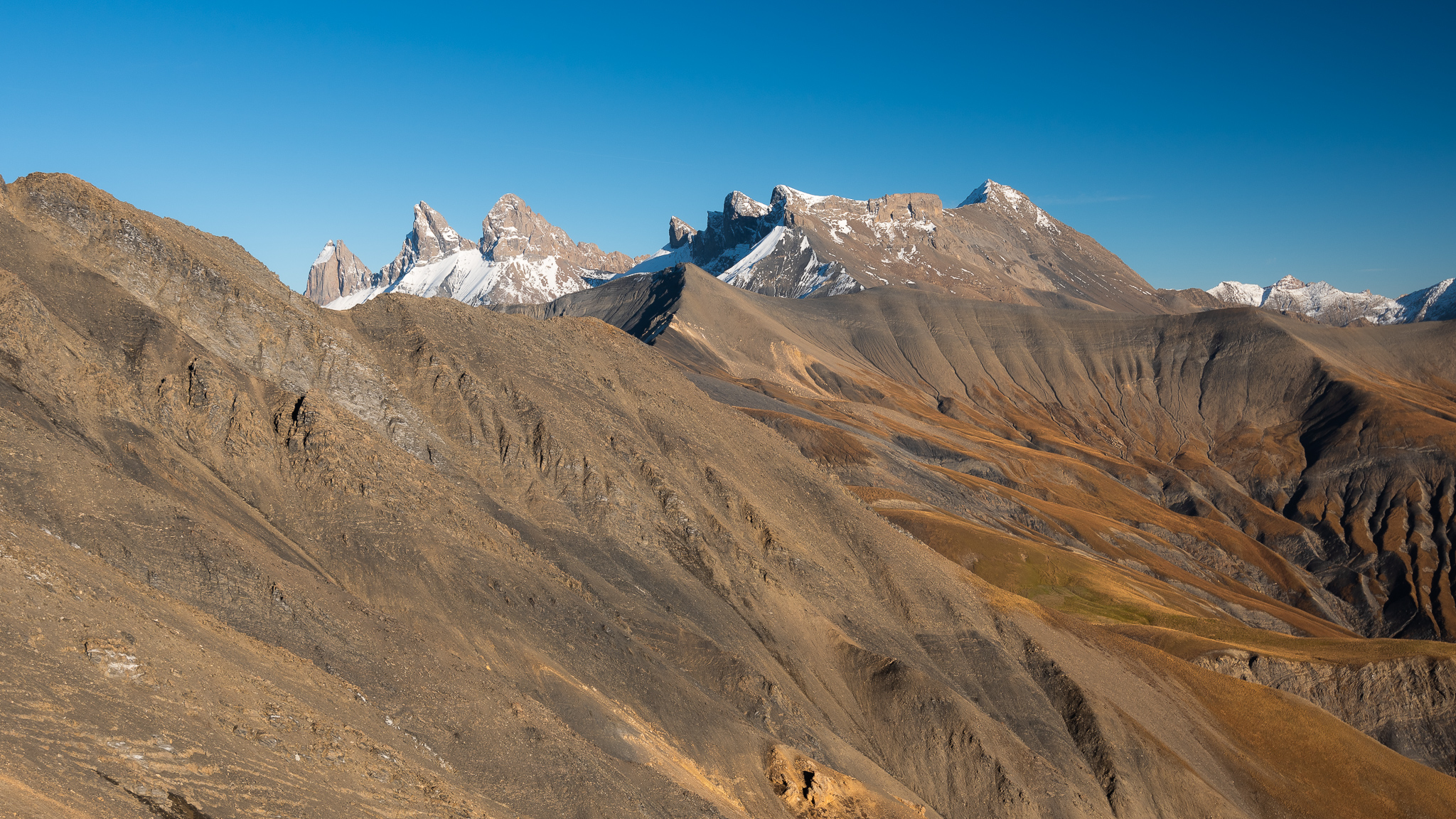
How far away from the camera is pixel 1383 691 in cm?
6700

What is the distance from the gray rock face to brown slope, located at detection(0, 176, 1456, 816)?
6.85 meters

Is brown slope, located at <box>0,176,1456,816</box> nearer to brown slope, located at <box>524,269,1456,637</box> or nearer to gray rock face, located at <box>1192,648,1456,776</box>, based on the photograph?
gray rock face, located at <box>1192,648,1456,776</box>

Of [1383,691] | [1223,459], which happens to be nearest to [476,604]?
[1383,691]

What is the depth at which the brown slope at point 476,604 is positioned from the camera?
2361 cm

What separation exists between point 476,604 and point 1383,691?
6528cm

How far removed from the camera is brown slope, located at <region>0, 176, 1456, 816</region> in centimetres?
2361

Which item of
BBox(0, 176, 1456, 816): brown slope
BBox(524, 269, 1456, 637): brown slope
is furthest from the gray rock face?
BBox(524, 269, 1456, 637): brown slope

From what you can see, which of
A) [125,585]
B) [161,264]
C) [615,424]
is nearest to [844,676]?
[615,424]

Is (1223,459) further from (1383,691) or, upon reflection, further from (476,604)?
(476,604)

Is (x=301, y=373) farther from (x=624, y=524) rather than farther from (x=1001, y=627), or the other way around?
(x=1001, y=627)

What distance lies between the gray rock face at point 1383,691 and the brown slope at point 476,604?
6.85m

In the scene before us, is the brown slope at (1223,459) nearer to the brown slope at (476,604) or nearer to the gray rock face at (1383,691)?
the gray rock face at (1383,691)

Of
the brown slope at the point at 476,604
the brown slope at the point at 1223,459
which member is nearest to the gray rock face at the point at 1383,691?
the brown slope at the point at 476,604

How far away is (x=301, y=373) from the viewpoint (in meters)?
45.3
